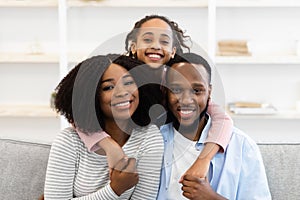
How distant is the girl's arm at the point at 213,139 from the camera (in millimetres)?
1496

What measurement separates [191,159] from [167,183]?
10cm

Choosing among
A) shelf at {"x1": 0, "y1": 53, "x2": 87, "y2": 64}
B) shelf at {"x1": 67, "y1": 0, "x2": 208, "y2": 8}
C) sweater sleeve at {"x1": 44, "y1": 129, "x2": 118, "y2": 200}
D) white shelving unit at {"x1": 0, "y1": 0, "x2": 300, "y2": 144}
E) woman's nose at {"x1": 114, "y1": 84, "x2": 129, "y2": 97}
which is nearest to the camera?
woman's nose at {"x1": 114, "y1": 84, "x2": 129, "y2": 97}

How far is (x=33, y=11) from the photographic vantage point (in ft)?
12.3

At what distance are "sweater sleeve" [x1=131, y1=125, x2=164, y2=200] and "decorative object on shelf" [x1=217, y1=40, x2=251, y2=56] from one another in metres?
2.09

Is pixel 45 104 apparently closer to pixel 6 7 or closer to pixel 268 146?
pixel 6 7

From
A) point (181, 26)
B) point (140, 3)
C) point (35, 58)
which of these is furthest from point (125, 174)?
point (181, 26)

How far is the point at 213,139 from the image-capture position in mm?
1554

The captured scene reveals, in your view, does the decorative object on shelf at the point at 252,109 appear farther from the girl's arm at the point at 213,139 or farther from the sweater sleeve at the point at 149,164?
the sweater sleeve at the point at 149,164

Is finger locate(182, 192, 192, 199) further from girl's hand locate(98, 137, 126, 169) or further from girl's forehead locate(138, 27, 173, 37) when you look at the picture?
girl's forehead locate(138, 27, 173, 37)

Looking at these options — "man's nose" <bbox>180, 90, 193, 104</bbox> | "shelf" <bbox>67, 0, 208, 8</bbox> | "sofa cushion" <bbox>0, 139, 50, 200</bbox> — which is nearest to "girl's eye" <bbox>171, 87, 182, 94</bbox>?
"man's nose" <bbox>180, 90, 193, 104</bbox>

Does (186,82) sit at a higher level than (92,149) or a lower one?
higher

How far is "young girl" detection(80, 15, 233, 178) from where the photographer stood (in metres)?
1.46

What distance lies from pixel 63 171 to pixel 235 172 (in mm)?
486

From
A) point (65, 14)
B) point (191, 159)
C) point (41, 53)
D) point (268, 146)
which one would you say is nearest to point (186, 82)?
point (191, 159)
